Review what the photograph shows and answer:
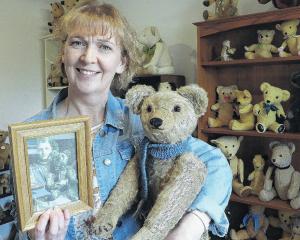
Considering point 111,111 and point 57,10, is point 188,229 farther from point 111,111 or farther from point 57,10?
point 57,10

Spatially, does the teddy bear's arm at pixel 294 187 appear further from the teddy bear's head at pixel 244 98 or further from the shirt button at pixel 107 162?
the shirt button at pixel 107 162

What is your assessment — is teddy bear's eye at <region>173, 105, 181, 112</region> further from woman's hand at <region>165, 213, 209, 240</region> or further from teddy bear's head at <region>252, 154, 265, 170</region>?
teddy bear's head at <region>252, 154, 265, 170</region>

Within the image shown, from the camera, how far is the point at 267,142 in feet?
6.70

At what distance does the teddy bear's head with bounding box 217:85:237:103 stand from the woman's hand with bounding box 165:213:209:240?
53.4 inches

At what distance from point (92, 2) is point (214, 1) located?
4.07ft

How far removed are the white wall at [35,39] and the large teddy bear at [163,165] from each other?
5.09 feet

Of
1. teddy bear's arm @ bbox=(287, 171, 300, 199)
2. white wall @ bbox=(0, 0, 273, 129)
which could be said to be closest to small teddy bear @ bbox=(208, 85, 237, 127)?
white wall @ bbox=(0, 0, 273, 129)

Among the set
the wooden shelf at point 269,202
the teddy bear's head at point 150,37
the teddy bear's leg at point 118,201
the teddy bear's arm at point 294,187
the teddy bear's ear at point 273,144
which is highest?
the teddy bear's head at point 150,37

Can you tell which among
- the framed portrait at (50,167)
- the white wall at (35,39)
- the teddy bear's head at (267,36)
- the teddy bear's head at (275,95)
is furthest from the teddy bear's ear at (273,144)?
the framed portrait at (50,167)

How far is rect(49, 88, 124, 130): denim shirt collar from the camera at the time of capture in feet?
2.97

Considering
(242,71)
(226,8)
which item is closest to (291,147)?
(242,71)

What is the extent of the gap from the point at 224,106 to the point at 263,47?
0.40m

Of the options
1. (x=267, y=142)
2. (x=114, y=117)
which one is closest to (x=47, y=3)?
(x=267, y=142)

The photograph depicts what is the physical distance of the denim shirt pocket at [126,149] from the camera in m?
0.87
